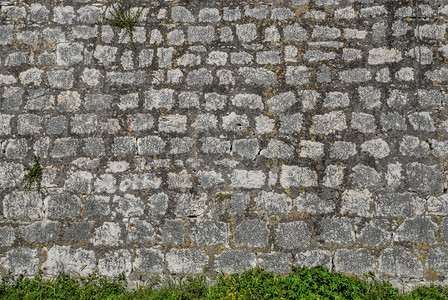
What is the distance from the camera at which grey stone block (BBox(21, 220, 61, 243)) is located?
3467mm

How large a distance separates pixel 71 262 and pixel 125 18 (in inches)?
95.3

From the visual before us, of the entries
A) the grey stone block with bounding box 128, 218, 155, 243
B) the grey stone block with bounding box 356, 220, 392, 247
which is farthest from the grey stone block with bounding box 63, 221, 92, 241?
the grey stone block with bounding box 356, 220, 392, 247

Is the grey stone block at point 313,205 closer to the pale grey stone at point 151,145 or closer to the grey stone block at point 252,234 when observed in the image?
the grey stone block at point 252,234

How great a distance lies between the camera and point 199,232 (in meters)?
3.42

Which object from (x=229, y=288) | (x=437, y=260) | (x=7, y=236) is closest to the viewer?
(x=229, y=288)

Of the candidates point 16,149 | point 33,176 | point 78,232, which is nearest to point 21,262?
point 78,232

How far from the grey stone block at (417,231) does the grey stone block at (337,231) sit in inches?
16.5

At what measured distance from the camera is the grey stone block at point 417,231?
331cm

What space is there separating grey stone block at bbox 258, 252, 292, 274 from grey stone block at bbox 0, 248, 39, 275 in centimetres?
211

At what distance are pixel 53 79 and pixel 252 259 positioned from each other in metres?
2.62

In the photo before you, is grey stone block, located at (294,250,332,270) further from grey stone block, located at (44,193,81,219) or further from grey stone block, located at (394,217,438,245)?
grey stone block, located at (44,193,81,219)

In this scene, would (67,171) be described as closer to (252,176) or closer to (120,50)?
(120,50)

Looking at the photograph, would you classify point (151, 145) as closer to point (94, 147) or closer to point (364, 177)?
point (94, 147)

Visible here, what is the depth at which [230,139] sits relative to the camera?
3.50 meters
